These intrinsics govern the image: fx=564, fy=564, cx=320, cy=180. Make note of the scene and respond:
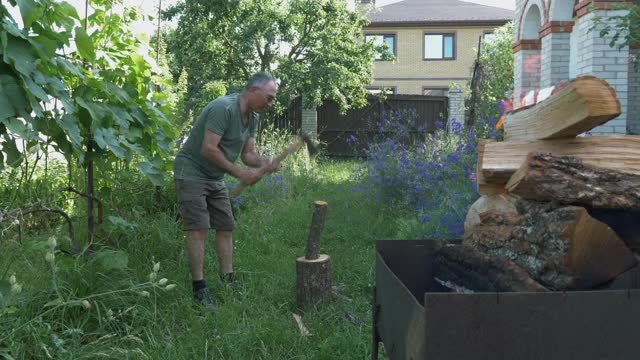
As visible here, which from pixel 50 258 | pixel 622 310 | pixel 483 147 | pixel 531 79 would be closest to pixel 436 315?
pixel 622 310

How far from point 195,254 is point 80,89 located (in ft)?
4.21

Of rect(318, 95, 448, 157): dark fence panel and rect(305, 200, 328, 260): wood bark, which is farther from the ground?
rect(318, 95, 448, 157): dark fence panel

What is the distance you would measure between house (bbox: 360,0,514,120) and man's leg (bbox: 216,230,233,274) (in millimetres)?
22635

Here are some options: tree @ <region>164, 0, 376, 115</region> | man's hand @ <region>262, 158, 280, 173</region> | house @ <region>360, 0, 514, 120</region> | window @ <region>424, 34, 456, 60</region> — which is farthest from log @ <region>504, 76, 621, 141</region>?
window @ <region>424, 34, 456, 60</region>

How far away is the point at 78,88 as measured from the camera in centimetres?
314

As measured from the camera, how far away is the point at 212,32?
1703 cm

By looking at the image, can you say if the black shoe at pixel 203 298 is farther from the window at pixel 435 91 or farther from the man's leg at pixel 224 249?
the window at pixel 435 91

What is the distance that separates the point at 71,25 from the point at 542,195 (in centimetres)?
246

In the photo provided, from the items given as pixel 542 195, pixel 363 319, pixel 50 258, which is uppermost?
pixel 542 195

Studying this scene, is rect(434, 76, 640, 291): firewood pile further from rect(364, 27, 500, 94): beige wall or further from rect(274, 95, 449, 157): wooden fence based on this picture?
rect(364, 27, 500, 94): beige wall

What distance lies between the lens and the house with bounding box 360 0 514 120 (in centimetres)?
2625

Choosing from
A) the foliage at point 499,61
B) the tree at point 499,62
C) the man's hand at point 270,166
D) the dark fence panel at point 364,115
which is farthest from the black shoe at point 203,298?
the foliage at point 499,61

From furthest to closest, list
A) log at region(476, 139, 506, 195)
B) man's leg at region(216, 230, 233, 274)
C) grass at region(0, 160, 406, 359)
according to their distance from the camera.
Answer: man's leg at region(216, 230, 233, 274), grass at region(0, 160, 406, 359), log at region(476, 139, 506, 195)

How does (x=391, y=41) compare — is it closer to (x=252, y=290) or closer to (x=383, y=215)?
(x=383, y=215)
